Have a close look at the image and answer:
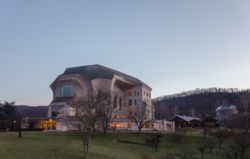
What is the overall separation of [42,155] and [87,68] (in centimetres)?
5092

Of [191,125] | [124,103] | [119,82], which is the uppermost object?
[119,82]

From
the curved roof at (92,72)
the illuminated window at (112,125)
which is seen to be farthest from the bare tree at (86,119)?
the curved roof at (92,72)

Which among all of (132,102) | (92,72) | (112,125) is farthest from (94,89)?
(132,102)

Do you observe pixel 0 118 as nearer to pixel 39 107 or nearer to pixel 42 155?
pixel 42 155

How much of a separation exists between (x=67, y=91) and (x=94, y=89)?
8120mm

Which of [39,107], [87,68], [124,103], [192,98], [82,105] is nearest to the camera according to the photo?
[82,105]

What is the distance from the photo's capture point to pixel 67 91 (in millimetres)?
74438

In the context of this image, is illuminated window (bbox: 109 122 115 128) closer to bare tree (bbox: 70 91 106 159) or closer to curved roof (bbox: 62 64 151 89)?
curved roof (bbox: 62 64 151 89)

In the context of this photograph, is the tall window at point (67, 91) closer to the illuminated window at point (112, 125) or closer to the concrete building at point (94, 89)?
the concrete building at point (94, 89)

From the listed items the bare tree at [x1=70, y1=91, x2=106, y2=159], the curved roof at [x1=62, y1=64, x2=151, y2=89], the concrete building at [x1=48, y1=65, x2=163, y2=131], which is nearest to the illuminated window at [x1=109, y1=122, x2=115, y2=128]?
the concrete building at [x1=48, y1=65, x2=163, y2=131]

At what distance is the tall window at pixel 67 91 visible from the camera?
7394 cm

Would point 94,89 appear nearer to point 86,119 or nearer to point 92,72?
point 92,72

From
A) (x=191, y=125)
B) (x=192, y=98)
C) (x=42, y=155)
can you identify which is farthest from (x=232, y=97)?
(x=42, y=155)

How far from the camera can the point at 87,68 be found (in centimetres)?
7850
